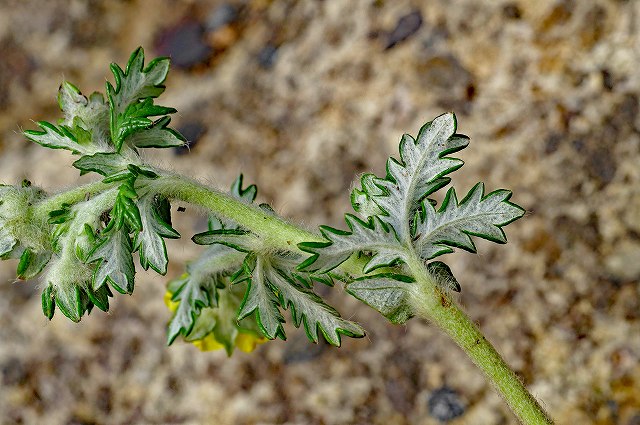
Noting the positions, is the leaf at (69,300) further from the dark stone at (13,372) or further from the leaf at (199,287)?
the dark stone at (13,372)

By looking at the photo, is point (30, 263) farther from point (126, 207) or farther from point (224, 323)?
point (224, 323)

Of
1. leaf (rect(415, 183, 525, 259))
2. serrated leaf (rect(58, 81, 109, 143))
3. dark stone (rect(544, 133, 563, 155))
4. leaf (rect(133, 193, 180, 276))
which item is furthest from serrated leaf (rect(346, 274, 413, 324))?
dark stone (rect(544, 133, 563, 155))

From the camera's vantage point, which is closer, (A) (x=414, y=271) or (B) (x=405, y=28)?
(A) (x=414, y=271)

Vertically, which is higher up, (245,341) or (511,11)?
(511,11)

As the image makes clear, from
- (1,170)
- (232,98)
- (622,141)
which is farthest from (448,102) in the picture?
(1,170)

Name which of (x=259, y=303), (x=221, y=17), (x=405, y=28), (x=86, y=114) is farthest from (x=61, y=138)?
(x=221, y=17)

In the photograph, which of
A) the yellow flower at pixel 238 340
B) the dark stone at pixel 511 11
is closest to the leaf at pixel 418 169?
the yellow flower at pixel 238 340

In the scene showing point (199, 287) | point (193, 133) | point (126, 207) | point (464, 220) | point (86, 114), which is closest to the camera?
point (126, 207)
